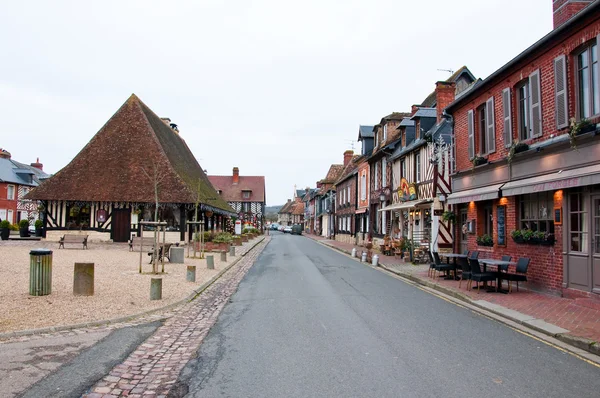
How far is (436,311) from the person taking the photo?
28.5ft

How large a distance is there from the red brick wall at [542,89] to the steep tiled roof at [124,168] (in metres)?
15.3

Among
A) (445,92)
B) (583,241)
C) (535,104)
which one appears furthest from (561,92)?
(445,92)

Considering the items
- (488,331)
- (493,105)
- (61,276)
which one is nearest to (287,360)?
(488,331)

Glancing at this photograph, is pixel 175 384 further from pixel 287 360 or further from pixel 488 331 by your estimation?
pixel 488 331

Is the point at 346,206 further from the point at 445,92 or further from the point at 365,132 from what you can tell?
the point at 445,92

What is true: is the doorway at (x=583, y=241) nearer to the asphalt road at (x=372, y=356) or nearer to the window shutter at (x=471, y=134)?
the asphalt road at (x=372, y=356)

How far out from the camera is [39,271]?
29.1ft

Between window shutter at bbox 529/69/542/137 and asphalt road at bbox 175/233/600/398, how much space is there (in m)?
4.77

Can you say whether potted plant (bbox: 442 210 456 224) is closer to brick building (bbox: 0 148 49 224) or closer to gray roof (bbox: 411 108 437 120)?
gray roof (bbox: 411 108 437 120)

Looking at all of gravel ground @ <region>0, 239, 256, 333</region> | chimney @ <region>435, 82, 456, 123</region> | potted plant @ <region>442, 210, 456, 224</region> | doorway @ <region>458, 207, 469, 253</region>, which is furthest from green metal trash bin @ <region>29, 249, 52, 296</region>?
chimney @ <region>435, 82, 456, 123</region>

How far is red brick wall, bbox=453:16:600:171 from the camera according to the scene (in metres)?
9.85

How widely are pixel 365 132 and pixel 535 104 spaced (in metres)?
25.1

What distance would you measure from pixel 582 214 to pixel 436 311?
378cm

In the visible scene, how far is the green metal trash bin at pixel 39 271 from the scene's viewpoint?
347 inches
